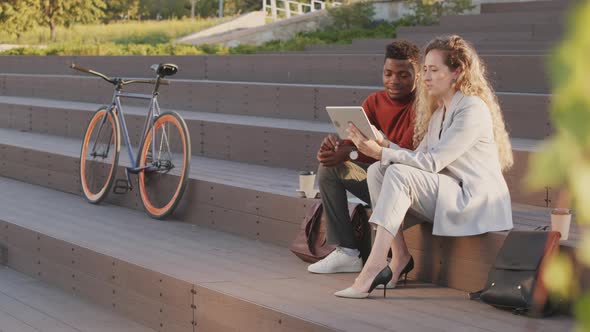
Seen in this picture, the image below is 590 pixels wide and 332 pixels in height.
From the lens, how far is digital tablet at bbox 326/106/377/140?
374cm

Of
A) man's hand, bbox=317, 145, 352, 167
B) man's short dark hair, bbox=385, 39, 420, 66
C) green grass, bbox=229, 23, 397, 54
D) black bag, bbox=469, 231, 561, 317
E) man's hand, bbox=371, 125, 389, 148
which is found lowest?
black bag, bbox=469, 231, 561, 317

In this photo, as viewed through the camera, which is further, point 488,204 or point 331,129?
point 331,129

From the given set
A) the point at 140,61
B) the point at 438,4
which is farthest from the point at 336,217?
the point at 438,4

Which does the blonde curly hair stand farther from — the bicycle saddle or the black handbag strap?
the bicycle saddle

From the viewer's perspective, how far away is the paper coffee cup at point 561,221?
3.52 m

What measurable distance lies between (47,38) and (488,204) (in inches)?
Result: 886

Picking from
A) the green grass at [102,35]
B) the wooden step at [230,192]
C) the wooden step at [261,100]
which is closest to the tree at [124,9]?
the green grass at [102,35]

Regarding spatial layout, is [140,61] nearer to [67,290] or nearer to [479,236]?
[67,290]

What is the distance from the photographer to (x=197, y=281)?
406 cm

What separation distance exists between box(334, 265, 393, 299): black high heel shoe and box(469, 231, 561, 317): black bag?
39 cm

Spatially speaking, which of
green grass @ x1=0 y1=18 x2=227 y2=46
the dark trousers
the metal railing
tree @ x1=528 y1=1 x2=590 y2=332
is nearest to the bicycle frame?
the dark trousers

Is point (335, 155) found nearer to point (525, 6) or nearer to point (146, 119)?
point (146, 119)

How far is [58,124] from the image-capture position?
8.71 metres

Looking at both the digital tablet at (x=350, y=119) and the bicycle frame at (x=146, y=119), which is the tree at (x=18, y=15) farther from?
the digital tablet at (x=350, y=119)
